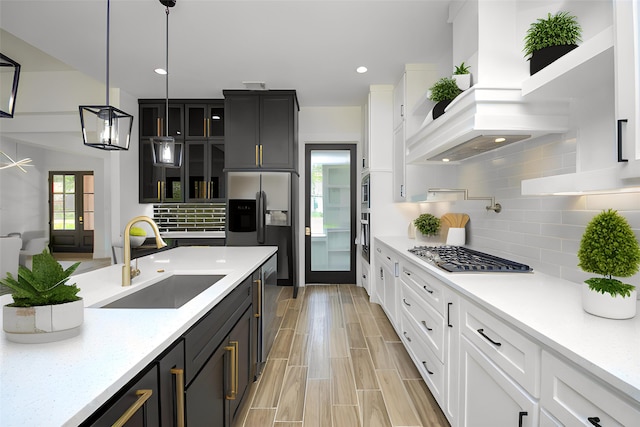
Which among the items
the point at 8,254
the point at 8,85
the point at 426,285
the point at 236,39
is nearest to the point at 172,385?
the point at 8,85

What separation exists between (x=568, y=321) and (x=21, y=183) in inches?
360

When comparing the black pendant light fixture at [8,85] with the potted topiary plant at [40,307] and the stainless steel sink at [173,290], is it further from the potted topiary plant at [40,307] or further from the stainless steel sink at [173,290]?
the stainless steel sink at [173,290]

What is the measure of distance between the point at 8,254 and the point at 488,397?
632 centimetres

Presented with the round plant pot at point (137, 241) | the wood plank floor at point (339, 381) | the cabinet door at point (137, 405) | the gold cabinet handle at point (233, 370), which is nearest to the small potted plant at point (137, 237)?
the round plant pot at point (137, 241)

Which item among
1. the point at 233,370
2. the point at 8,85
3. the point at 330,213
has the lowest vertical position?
the point at 233,370

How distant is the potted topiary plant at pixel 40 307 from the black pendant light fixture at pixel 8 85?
1.74 ft

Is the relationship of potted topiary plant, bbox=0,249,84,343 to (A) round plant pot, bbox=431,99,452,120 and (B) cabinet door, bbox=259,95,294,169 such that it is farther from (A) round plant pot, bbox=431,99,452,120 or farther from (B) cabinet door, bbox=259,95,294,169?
(B) cabinet door, bbox=259,95,294,169

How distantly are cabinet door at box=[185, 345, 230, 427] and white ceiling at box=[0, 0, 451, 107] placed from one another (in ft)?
8.37

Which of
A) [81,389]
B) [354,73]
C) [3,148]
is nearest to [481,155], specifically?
[354,73]

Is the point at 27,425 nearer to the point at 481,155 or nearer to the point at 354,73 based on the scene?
the point at 481,155

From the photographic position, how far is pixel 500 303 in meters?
1.19

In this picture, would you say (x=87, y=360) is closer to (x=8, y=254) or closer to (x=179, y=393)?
(x=179, y=393)

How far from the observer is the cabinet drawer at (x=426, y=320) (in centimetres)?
177

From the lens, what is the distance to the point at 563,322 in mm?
1005
